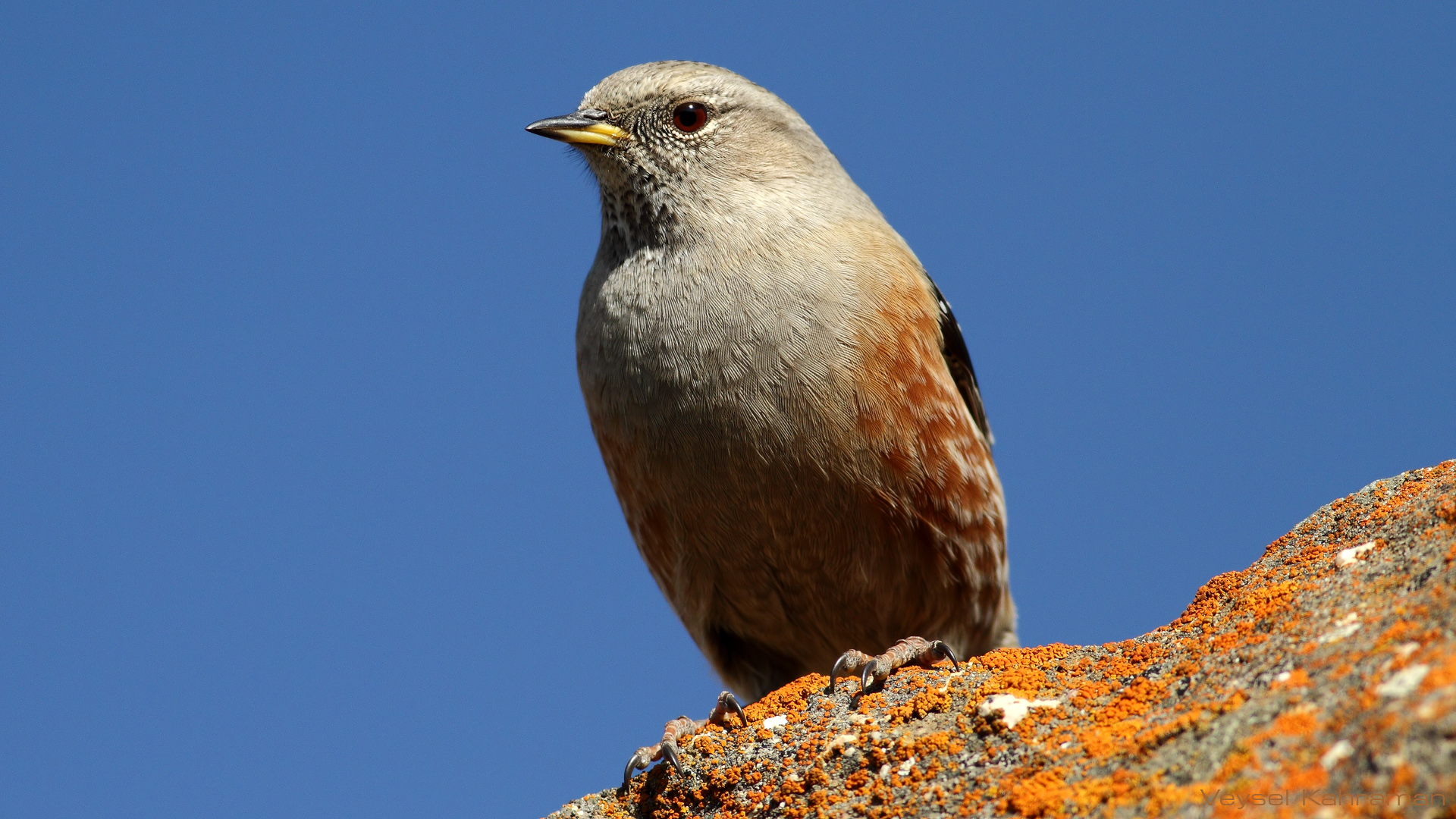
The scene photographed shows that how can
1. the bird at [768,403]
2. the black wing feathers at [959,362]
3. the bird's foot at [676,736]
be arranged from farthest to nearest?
the black wing feathers at [959,362] < the bird at [768,403] < the bird's foot at [676,736]

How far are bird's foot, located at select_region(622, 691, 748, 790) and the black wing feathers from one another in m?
2.75

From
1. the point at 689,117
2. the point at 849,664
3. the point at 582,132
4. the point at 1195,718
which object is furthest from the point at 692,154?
the point at 1195,718

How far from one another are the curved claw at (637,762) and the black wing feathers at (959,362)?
3093 millimetres

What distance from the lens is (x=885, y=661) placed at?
4090 millimetres

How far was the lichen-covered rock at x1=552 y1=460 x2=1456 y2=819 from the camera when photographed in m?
2.02

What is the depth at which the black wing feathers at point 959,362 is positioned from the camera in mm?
6199

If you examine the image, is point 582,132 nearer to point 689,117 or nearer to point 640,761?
point 689,117

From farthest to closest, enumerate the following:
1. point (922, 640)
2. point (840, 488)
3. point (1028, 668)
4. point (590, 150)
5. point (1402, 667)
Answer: point (590, 150)
point (840, 488)
point (922, 640)
point (1028, 668)
point (1402, 667)

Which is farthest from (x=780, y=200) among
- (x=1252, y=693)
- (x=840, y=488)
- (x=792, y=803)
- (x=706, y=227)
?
(x=1252, y=693)

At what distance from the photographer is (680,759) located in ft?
12.0

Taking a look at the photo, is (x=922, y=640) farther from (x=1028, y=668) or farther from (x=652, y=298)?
(x=652, y=298)

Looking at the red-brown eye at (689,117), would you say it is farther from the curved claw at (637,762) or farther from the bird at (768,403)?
the curved claw at (637,762)

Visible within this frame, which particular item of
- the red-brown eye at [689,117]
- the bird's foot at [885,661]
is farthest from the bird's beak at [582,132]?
the bird's foot at [885,661]

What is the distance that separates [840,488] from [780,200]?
1552 millimetres
